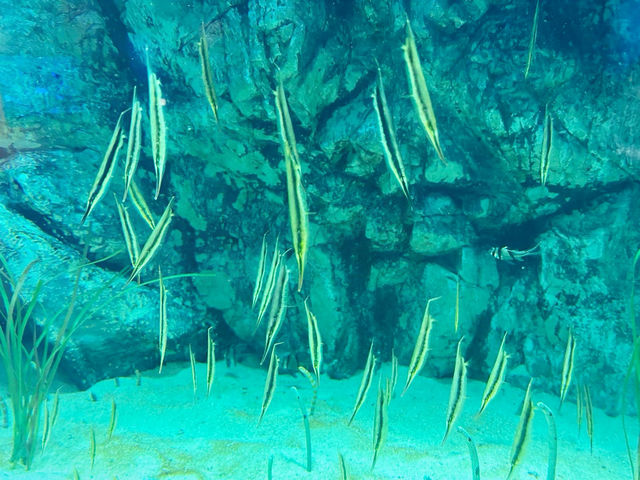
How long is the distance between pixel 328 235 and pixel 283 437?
2099 millimetres

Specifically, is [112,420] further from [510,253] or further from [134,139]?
[510,253]

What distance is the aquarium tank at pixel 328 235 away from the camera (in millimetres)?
3438

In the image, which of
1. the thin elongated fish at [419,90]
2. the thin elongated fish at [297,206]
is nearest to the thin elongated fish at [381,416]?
the thin elongated fish at [297,206]

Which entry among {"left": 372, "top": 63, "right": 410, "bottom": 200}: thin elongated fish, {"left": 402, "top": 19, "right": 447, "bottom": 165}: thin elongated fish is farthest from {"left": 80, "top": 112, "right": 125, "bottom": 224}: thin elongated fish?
{"left": 402, "top": 19, "right": 447, "bottom": 165}: thin elongated fish

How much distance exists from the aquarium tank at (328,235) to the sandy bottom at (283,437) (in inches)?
1.0

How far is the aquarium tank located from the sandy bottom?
25mm

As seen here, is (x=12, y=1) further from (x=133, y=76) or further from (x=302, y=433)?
(x=302, y=433)

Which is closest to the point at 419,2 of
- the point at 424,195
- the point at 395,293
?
the point at 424,195

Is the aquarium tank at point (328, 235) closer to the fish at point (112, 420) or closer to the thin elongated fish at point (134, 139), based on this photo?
the fish at point (112, 420)

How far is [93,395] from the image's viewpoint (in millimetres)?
4105

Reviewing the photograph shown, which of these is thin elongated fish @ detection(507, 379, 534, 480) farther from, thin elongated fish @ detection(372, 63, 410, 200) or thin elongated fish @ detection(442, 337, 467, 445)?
thin elongated fish @ detection(372, 63, 410, 200)

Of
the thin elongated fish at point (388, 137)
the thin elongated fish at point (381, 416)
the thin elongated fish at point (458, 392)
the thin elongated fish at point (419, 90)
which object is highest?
the thin elongated fish at point (419, 90)

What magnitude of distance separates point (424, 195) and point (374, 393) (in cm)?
232

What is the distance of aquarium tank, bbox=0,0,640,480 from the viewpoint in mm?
3438
